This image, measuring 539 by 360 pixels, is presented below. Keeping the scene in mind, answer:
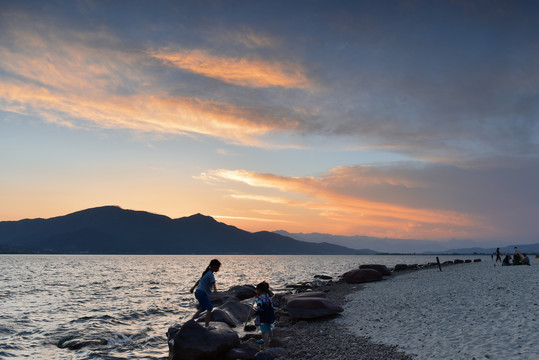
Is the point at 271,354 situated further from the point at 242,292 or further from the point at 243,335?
the point at 242,292

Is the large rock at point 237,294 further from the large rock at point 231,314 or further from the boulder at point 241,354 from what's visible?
the boulder at point 241,354

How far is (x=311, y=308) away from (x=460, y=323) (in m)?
8.36

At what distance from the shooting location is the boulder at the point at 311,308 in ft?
65.3

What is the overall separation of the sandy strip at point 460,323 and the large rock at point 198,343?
20.5ft

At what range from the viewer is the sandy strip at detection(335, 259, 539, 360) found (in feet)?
35.4

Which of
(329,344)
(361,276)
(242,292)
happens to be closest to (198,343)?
(329,344)

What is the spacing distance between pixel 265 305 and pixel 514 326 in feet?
30.6

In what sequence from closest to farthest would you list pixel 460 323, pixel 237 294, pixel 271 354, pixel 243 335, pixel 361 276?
pixel 271 354 → pixel 460 323 → pixel 243 335 → pixel 237 294 → pixel 361 276

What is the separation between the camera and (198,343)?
44.0 feet

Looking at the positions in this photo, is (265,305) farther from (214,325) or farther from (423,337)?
(423,337)

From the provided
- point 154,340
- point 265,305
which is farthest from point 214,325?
point 154,340

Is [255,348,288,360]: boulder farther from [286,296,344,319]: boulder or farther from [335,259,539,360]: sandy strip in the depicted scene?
[286,296,344,319]: boulder

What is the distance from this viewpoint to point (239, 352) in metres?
13.6

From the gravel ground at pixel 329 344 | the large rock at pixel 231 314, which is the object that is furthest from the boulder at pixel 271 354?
the large rock at pixel 231 314
